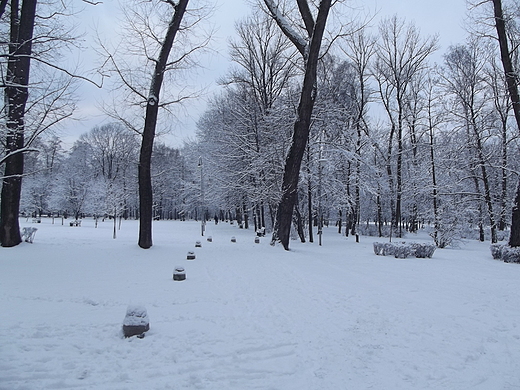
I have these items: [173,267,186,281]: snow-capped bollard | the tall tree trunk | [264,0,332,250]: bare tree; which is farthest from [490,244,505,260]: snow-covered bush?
[173,267,186,281]: snow-capped bollard

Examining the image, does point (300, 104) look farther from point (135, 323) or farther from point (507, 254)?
point (135, 323)

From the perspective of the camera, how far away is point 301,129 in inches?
506

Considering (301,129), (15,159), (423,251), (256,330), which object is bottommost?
(256,330)

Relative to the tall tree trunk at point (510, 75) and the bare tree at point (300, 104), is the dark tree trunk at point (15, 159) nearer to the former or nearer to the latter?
the bare tree at point (300, 104)

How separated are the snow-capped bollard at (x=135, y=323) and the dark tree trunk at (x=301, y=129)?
942 cm

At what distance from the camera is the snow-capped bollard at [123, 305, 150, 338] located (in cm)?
404

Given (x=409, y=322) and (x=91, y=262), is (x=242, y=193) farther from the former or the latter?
(x=409, y=322)

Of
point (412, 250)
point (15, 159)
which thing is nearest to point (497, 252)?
point (412, 250)

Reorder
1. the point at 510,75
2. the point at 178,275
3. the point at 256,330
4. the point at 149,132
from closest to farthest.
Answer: the point at 256,330, the point at 178,275, the point at 149,132, the point at 510,75

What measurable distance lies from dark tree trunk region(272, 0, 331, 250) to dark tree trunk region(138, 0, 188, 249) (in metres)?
5.04

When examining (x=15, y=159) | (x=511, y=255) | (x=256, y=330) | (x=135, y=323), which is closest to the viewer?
(x=135, y=323)

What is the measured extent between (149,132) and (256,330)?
9392mm

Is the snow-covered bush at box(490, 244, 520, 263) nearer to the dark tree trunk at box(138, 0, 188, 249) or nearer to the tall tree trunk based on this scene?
the tall tree trunk

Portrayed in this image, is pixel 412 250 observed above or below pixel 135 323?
above
